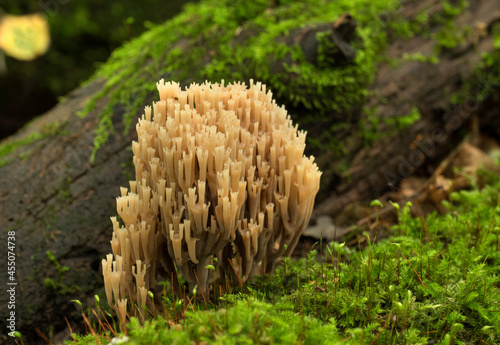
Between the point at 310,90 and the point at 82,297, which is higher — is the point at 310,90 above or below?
above

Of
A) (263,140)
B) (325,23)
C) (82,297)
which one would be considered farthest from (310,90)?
(82,297)

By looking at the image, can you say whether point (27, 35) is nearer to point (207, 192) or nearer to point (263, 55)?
point (263, 55)

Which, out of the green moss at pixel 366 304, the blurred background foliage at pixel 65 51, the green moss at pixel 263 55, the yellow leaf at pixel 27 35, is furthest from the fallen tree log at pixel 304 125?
the yellow leaf at pixel 27 35

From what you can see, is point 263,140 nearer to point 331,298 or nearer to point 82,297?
point 331,298

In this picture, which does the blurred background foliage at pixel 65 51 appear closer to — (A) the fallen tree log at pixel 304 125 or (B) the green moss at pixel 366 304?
(A) the fallen tree log at pixel 304 125

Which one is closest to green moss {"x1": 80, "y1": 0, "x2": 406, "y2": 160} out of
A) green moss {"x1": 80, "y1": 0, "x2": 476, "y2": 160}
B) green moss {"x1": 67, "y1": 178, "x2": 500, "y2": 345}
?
green moss {"x1": 80, "y1": 0, "x2": 476, "y2": 160}

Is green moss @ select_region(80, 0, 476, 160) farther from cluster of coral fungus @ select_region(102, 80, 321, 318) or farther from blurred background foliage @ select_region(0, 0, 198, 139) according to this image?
blurred background foliage @ select_region(0, 0, 198, 139)
